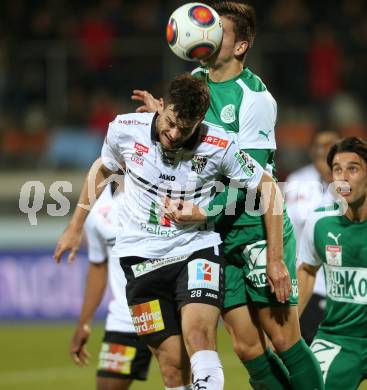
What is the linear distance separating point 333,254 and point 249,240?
675mm

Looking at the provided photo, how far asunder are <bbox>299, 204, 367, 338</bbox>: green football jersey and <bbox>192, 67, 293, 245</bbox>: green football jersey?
62cm

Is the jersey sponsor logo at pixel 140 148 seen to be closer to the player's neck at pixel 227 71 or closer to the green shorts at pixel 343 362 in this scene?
the player's neck at pixel 227 71

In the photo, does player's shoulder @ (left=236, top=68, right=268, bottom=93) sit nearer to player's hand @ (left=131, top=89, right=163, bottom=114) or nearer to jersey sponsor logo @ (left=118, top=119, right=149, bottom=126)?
player's hand @ (left=131, top=89, right=163, bottom=114)

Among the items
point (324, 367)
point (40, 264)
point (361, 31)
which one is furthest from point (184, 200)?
point (361, 31)

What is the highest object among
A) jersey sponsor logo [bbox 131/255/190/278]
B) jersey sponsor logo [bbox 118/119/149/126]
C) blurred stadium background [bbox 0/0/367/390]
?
blurred stadium background [bbox 0/0/367/390]

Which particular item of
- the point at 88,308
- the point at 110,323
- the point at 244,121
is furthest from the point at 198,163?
the point at 88,308

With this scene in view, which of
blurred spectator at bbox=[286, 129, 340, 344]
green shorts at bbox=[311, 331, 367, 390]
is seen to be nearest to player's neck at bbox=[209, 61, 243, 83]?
green shorts at bbox=[311, 331, 367, 390]

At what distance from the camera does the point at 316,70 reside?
1365 centimetres

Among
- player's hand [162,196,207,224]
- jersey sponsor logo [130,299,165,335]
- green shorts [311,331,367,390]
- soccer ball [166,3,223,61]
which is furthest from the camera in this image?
green shorts [311,331,367,390]

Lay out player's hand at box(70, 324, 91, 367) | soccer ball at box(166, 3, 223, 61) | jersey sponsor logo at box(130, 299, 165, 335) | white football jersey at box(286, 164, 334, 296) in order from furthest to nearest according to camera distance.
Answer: white football jersey at box(286, 164, 334, 296)
player's hand at box(70, 324, 91, 367)
soccer ball at box(166, 3, 223, 61)
jersey sponsor logo at box(130, 299, 165, 335)

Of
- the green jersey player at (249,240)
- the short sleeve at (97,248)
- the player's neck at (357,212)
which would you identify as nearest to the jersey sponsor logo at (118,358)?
the short sleeve at (97,248)

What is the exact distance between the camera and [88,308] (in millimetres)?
6895

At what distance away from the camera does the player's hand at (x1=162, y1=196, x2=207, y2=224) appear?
208 inches

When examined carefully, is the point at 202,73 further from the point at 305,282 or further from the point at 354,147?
the point at 305,282
